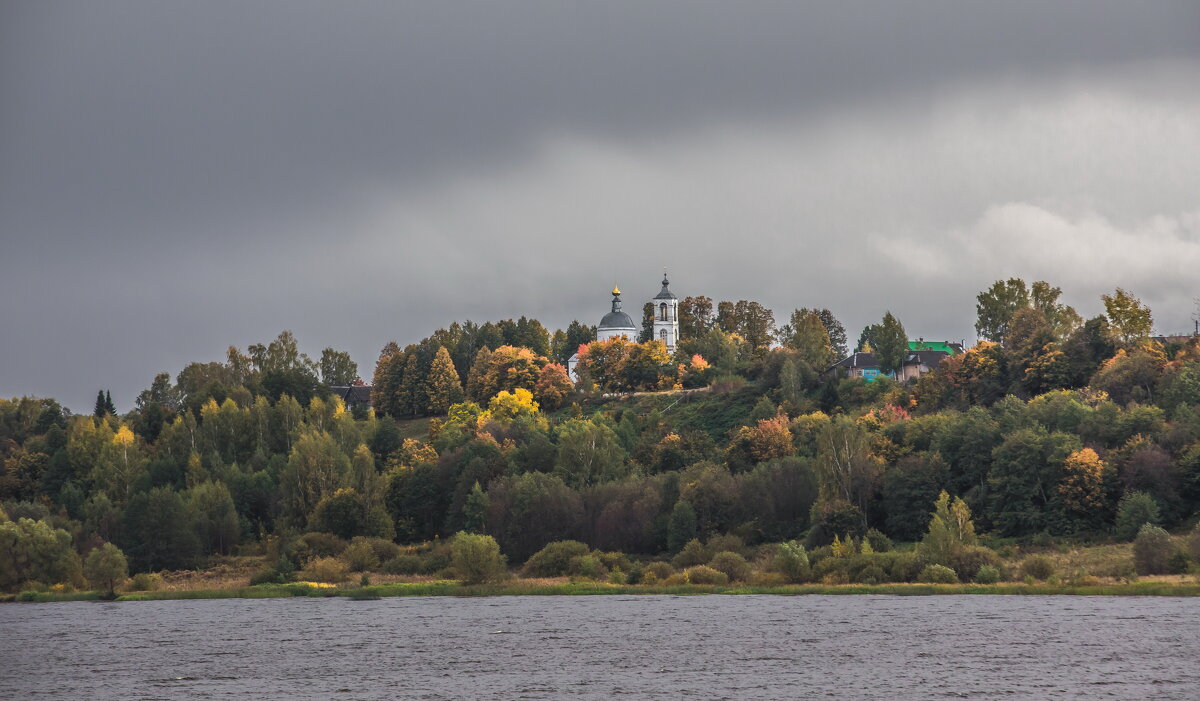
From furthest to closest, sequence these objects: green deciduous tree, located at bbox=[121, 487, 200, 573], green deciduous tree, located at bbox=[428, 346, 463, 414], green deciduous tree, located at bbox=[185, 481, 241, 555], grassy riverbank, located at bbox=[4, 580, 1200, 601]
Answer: green deciduous tree, located at bbox=[428, 346, 463, 414], green deciduous tree, located at bbox=[185, 481, 241, 555], green deciduous tree, located at bbox=[121, 487, 200, 573], grassy riverbank, located at bbox=[4, 580, 1200, 601]

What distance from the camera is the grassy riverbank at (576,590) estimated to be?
85.7m

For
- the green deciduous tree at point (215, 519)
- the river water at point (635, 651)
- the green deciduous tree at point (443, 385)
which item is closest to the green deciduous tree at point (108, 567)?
the green deciduous tree at point (215, 519)

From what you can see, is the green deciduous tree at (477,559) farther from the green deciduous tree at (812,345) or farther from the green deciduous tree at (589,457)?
the green deciduous tree at (812,345)

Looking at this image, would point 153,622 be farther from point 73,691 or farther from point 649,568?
point 649,568

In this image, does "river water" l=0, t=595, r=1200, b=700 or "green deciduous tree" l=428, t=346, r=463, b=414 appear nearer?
"river water" l=0, t=595, r=1200, b=700

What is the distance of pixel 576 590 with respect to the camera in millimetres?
101625

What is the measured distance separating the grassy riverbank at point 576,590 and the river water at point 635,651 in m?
1.74

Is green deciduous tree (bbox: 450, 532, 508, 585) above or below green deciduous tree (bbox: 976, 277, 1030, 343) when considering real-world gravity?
below

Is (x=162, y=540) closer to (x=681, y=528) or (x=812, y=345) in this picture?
(x=681, y=528)

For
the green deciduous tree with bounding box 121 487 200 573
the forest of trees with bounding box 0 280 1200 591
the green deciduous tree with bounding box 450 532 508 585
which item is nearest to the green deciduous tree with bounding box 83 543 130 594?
the forest of trees with bounding box 0 280 1200 591

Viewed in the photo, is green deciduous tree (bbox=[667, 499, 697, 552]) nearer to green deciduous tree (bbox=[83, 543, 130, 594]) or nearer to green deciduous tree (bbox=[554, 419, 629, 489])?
green deciduous tree (bbox=[554, 419, 629, 489])

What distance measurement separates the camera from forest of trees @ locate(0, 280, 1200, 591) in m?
105

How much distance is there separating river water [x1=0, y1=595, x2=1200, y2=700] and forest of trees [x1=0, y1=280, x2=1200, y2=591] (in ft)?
54.9

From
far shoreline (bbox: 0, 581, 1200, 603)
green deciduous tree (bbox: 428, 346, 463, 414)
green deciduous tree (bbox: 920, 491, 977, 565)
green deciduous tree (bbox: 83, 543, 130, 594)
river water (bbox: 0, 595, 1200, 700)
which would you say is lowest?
river water (bbox: 0, 595, 1200, 700)
